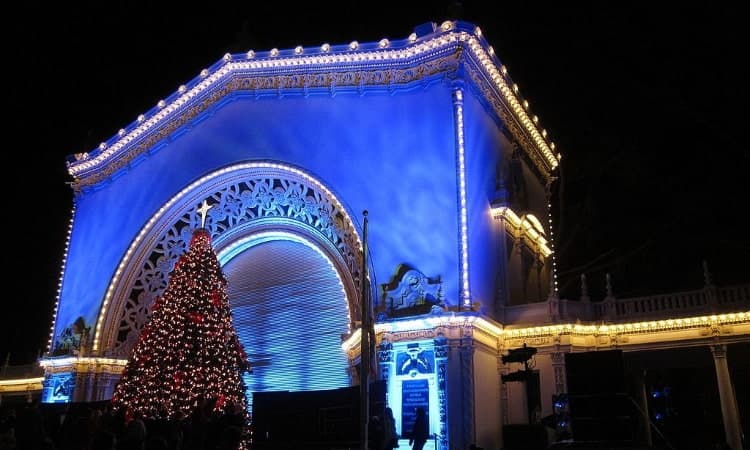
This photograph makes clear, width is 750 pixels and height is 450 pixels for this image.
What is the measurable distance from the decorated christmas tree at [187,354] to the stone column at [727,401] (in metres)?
13.7

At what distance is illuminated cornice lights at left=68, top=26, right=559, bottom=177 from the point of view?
20.2m

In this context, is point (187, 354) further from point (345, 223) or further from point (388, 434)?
point (388, 434)

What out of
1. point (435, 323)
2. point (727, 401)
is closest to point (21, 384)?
point (435, 323)

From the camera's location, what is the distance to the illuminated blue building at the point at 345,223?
18.2 m

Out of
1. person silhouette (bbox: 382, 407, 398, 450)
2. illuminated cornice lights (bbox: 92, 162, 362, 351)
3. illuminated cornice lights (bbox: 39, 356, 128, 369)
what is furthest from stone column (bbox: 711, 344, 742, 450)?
illuminated cornice lights (bbox: 39, 356, 128, 369)

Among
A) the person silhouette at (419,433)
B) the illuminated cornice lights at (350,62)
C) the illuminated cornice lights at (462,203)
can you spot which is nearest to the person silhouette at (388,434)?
the person silhouette at (419,433)

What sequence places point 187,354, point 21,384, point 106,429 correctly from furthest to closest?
point 21,384
point 187,354
point 106,429

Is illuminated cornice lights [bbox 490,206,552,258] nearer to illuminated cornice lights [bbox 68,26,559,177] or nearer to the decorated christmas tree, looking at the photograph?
illuminated cornice lights [bbox 68,26,559,177]

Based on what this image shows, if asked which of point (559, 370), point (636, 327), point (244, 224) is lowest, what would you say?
point (559, 370)

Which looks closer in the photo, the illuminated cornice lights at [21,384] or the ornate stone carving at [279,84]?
the ornate stone carving at [279,84]

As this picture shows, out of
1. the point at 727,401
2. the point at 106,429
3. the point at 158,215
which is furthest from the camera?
the point at 158,215

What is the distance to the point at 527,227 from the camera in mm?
23125

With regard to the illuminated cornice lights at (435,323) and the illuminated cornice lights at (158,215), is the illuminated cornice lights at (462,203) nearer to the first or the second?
the illuminated cornice lights at (435,323)

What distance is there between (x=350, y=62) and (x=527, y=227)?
8214mm
